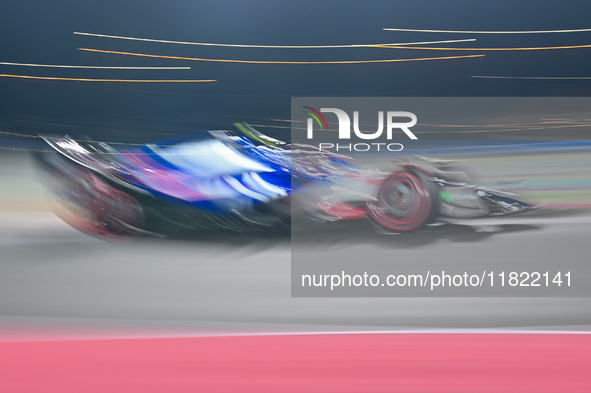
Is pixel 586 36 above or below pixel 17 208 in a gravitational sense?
above

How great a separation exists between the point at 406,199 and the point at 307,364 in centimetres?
85

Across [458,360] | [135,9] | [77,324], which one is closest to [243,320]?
[77,324]

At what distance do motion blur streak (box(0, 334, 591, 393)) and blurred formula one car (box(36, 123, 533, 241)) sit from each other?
507 mm

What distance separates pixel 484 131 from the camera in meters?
1.88

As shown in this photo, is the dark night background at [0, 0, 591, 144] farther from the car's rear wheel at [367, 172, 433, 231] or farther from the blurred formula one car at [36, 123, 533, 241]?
the car's rear wheel at [367, 172, 433, 231]

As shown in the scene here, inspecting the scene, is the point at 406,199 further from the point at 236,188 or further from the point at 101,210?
the point at 101,210

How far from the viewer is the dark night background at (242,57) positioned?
1.87 metres

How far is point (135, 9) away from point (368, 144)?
4.12 ft

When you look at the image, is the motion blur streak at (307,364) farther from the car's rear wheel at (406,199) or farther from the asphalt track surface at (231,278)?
the car's rear wheel at (406,199)

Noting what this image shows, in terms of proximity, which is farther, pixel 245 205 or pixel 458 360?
pixel 245 205

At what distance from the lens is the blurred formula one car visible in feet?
6.15

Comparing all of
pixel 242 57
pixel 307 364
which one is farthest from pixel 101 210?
pixel 307 364

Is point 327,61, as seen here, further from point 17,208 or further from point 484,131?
point 17,208

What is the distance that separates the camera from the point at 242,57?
75.0 inches
